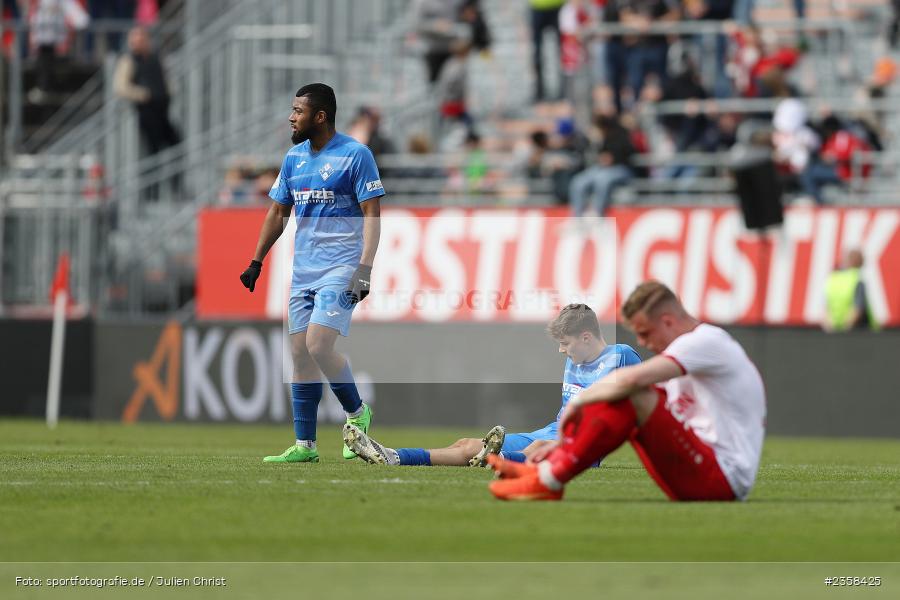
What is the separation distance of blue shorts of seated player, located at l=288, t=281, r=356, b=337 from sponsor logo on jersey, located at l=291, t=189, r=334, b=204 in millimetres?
591

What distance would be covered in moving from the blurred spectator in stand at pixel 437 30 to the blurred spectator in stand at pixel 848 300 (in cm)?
770

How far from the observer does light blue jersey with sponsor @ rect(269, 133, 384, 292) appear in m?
12.6

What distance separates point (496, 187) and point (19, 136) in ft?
27.2

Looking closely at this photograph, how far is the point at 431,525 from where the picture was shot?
8922 mm

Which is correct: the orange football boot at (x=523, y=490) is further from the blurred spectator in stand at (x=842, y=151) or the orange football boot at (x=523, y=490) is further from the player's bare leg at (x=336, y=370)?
the blurred spectator in stand at (x=842, y=151)

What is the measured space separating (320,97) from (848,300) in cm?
1180

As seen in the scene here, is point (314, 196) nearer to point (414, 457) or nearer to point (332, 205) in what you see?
point (332, 205)

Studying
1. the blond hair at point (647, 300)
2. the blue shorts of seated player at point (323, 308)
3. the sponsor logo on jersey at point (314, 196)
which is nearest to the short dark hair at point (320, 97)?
the sponsor logo on jersey at point (314, 196)

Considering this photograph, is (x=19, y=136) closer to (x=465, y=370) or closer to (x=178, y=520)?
(x=465, y=370)

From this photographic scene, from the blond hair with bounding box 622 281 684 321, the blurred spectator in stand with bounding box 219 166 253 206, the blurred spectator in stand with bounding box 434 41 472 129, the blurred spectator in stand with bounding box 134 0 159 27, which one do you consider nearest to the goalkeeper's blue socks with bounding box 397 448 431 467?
A: the blond hair with bounding box 622 281 684 321

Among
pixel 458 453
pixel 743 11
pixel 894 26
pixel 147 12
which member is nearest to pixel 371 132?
pixel 743 11

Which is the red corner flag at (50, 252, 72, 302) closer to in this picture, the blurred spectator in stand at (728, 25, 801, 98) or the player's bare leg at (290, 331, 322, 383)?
the blurred spectator in stand at (728, 25, 801, 98)

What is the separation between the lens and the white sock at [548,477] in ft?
31.2

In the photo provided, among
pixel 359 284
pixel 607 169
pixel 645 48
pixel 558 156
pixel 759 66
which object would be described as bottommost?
pixel 359 284
